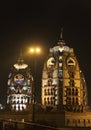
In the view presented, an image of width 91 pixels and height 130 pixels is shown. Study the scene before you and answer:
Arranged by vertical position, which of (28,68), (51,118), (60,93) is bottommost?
(51,118)

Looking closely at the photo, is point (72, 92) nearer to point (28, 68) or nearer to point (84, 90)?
point (84, 90)

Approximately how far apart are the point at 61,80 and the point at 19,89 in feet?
81.3

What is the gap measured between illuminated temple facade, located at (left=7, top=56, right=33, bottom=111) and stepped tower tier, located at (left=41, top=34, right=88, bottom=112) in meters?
13.6

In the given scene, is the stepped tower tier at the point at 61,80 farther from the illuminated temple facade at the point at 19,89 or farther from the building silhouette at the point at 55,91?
the illuminated temple facade at the point at 19,89

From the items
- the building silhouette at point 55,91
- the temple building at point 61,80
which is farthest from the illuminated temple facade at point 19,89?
the temple building at point 61,80

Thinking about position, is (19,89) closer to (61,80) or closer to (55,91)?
(55,91)

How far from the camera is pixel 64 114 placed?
4719 inches

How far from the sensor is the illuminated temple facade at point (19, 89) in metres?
159

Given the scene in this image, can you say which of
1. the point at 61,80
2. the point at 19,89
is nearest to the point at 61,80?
the point at 61,80

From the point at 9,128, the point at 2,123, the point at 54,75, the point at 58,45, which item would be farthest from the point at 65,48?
the point at 2,123

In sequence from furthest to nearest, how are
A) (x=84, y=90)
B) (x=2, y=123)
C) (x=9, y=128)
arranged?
(x=84, y=90)
(x=9, y=128)
(x=2, y=123)

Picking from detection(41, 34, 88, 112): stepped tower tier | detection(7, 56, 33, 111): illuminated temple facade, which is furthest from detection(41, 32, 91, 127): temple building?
detection(7, 56, 33, 111): illuminated temple facade

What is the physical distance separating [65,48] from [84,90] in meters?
22.9

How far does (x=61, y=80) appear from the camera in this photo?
144875mm
